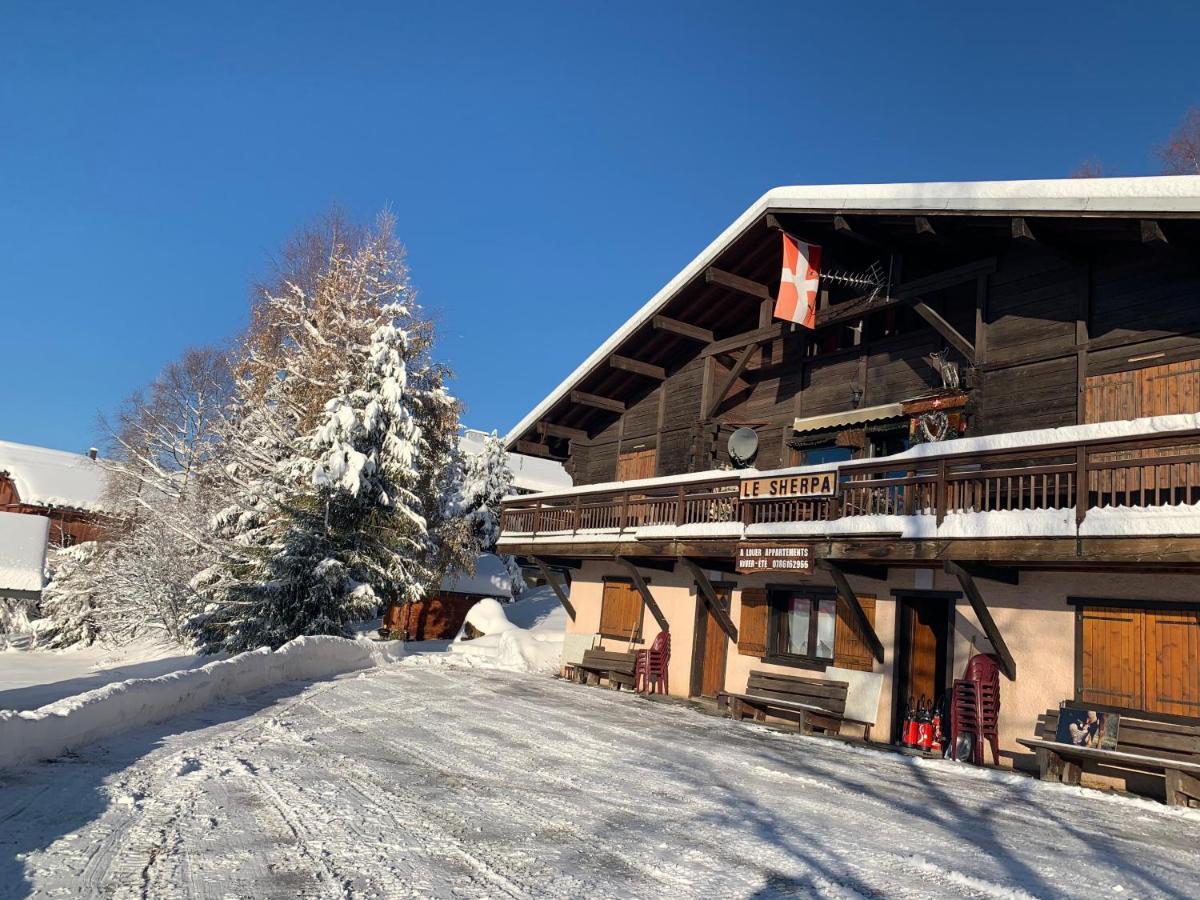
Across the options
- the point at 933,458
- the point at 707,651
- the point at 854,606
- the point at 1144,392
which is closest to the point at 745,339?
the point at 707,651

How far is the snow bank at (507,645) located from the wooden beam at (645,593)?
451 cm

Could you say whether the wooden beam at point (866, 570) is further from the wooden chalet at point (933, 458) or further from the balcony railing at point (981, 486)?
the balcony railing at point (981, 486)

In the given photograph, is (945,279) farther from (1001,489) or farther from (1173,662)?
(1173,662)

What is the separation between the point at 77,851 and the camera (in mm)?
5090

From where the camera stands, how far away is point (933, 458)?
1141 centimetres

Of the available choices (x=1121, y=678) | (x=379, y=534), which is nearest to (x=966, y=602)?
(x=1121, y=678)

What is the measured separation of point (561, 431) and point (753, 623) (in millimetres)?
9066

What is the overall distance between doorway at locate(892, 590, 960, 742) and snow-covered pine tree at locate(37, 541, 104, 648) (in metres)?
30.0

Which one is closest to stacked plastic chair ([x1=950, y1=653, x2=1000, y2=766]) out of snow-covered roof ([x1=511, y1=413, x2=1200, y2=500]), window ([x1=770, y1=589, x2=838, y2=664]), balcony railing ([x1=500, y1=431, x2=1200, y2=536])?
balcony railing ([x1=500, y1=431, x2=1200, y2=536])

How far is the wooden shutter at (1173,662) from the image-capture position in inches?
392

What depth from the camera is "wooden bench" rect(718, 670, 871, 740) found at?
13.6m

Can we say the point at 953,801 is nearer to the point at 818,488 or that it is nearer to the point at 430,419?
the point at 818,488

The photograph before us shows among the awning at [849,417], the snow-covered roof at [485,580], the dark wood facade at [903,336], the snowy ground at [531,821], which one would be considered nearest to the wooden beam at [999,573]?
the dark wood facade at [903,336]

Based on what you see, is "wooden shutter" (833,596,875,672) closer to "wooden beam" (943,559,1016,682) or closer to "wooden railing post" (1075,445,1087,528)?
"wooden beam" (943,559,1016,682)
